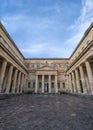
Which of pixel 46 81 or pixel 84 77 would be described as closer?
pixel 84 77

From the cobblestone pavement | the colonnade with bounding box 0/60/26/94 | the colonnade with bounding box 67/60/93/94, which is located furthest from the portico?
the cobblestone pavement

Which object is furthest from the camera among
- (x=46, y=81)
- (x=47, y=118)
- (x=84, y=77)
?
(x=46, y=81)

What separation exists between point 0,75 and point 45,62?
81.6 feet

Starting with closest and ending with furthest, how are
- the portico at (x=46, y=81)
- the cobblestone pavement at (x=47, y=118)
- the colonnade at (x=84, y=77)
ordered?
the cobblestone pavement at (x=47, y=118) → the colonnade at (x=84, y=77) → the portico at (x=46, y=81)

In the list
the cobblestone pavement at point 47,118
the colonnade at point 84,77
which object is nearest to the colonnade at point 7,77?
the cobblestone pavement at point 47,118

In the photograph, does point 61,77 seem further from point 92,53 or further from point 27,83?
point 92,53

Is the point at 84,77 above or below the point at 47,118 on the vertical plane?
above

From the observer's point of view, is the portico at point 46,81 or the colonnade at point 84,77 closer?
the colonnade at point 84,77

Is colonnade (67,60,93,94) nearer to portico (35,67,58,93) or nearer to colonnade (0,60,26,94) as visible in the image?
portico (35,67,58,93)

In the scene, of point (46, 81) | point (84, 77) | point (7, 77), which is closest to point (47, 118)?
point (84, 77)

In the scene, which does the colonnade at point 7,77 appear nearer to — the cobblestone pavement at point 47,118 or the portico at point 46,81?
the cobblestone pavement at point 47,118

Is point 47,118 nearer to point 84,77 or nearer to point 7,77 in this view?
point 84,77

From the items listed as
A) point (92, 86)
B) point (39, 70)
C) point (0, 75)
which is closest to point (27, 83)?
point (39, 70)

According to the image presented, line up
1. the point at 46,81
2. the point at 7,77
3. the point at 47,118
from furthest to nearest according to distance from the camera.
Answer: the point at 46,81 < the point at 7,77 < the point at 47,118
